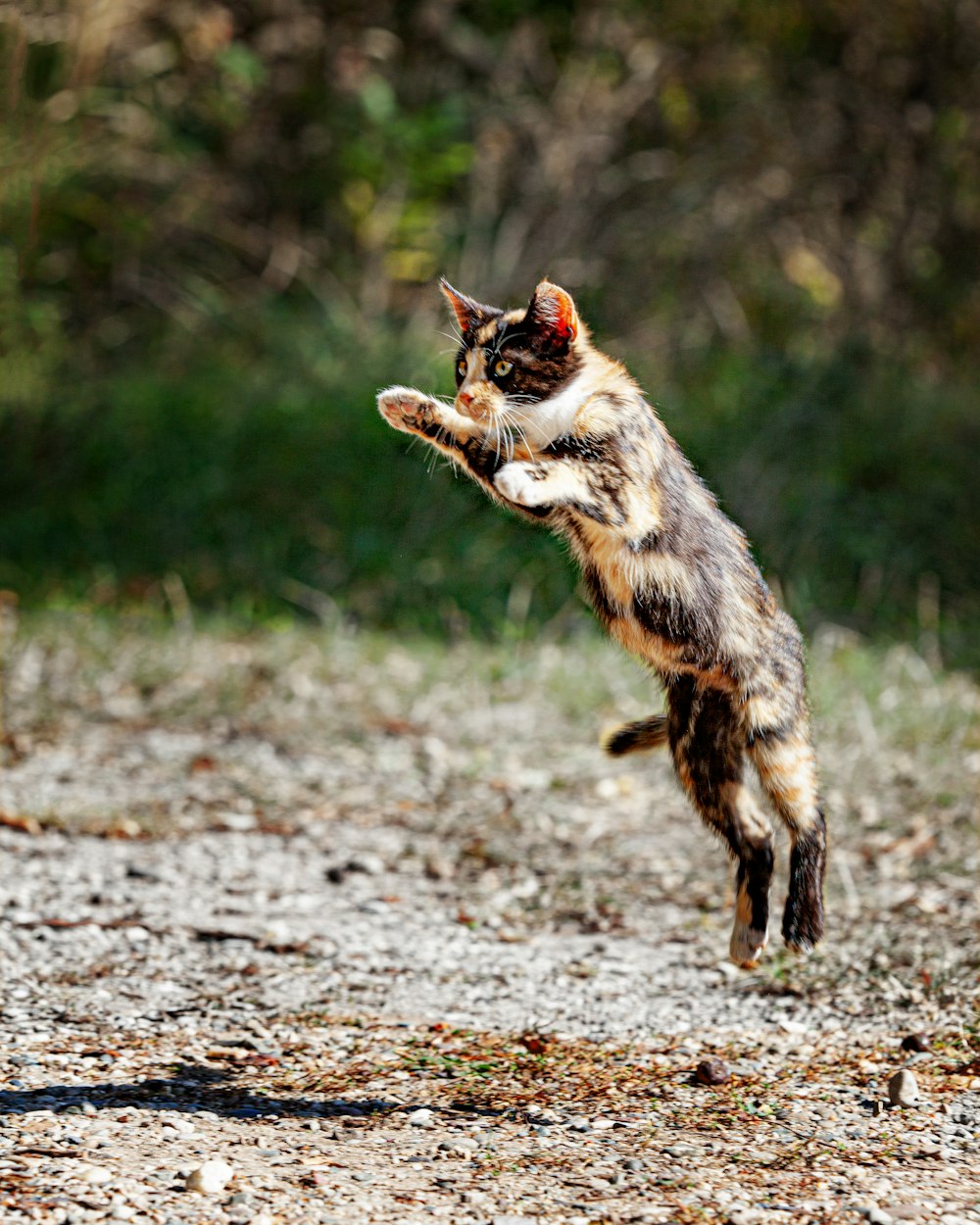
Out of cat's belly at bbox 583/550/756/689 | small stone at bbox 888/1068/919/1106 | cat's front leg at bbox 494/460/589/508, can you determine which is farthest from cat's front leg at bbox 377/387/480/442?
small stone at bbox 888/1068/919/1106

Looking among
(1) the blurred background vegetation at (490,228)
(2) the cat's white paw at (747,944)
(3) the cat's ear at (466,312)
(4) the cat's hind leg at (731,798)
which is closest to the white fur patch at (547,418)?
(3) the cat's ear at (466,312)

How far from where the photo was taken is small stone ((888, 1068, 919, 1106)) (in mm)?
2639

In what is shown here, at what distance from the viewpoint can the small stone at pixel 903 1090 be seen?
8.66 ft

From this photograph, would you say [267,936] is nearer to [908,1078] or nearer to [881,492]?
[908,1078]

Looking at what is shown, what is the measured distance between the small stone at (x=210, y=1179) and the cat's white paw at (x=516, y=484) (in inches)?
43.2

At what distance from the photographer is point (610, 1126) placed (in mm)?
2521

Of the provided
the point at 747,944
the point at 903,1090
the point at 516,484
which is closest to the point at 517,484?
the point at 516,484

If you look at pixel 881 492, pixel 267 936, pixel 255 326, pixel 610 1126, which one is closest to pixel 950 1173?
pixel 610 1126

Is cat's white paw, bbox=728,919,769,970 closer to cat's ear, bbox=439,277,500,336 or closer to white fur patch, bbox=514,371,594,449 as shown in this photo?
white fur patch, bbox=514,371,594,449

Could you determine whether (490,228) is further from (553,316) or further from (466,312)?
(553,316)

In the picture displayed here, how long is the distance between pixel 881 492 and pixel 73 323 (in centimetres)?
549

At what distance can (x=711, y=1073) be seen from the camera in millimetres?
2738

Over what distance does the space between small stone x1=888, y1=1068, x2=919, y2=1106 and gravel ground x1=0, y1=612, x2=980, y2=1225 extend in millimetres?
24

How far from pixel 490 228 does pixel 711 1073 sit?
335 inches
